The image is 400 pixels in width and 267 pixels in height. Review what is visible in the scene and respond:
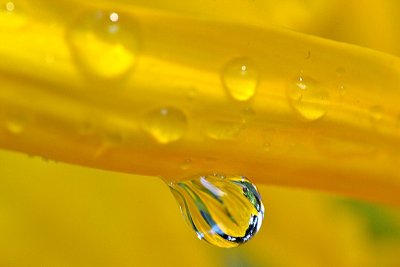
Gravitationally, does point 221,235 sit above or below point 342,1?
below

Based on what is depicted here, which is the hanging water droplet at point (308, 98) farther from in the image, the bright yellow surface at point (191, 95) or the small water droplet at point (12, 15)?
the small water droplet at point (12, 15)

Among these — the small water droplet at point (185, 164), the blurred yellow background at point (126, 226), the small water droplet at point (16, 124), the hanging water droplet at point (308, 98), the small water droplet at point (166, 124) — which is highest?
the blurred yellow background at point (126, 226)

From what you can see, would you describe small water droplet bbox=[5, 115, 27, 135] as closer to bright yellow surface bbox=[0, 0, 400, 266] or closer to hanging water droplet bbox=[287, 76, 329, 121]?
bright yellow surface bbox=[0, 0, 400, 266]

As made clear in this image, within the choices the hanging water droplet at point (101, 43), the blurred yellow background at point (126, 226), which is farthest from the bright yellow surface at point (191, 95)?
the blurred yellow background at point (126, 226)

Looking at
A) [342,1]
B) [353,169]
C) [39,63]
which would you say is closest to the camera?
[39,63]

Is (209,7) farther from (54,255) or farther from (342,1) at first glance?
(342,1)

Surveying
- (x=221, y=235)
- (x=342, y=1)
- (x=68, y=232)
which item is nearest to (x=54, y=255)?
(x=68, y=232)

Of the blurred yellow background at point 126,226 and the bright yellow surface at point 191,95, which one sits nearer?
the bright yellow surface at point 191,95
